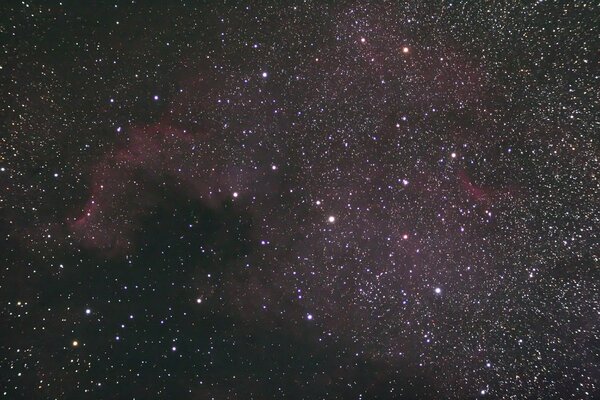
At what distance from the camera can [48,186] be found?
82 cm

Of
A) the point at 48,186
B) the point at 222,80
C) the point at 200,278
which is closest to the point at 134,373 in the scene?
the point at 200,278

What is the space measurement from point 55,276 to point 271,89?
758 mm

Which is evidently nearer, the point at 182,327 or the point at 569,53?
the point at 569,53

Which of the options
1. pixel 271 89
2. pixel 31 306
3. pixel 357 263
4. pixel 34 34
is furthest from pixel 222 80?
pixel 31 306

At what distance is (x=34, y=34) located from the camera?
79 centimetres

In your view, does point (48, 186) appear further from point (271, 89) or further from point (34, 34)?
point (271, 89)

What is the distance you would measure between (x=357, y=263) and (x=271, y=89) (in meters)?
0.52

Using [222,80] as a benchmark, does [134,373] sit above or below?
below

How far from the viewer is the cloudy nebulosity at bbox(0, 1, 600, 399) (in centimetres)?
78

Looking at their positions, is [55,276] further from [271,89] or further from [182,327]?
[271,89]

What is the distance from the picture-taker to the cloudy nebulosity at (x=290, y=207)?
78 centimetres

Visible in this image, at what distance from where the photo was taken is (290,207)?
84 centimetres

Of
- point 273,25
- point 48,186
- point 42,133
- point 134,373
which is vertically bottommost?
point 134,373

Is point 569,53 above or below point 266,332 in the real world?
above
